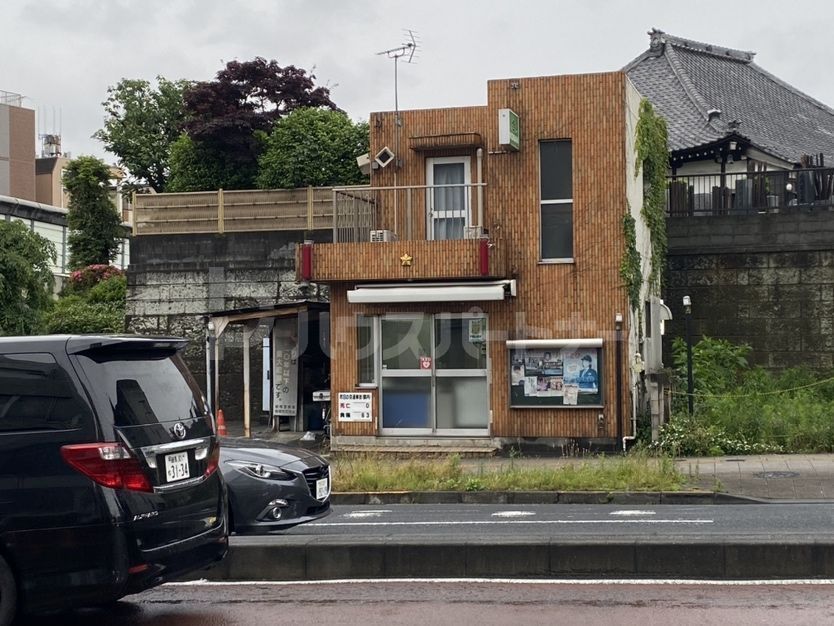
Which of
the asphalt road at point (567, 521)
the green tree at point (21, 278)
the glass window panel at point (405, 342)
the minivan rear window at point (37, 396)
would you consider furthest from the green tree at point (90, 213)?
the minivan rear window at point (37, 396)

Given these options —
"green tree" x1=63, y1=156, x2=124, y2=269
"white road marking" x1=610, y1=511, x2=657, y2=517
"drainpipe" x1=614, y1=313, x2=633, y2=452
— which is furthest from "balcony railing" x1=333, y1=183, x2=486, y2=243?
"green tree" x1=63, y1=156, x2=124, y2=269

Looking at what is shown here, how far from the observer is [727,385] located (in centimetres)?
2598

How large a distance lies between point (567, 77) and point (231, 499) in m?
13.8

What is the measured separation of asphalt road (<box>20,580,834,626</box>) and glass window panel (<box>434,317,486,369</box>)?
13617 mm

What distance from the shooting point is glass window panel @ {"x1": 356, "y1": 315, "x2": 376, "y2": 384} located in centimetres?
2325

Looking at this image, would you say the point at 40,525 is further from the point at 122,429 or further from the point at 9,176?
the point at 9,176

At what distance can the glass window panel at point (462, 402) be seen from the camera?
22672 mm

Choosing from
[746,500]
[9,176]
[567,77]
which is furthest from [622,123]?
[9,176]

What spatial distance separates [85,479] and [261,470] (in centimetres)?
419

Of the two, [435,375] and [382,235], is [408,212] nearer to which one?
[382,235]

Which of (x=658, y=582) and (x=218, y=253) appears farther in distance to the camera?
(x=218, y=253)

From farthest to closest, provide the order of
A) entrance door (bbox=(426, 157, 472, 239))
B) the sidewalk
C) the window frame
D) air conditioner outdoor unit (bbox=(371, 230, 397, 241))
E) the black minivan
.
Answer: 1. entrance door (bbox=(426, 157, 472, 239))
2. air conditioner outdoor unit (bbox=(371, 230, 397, 241))
3. the window frame
4. the sidewalk
5. the black minivan

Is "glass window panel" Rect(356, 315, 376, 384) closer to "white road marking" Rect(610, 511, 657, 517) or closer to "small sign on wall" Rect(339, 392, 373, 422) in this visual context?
"small sign on wall" Rect(339, 392, 373, 422)

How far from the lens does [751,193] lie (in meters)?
27.8
